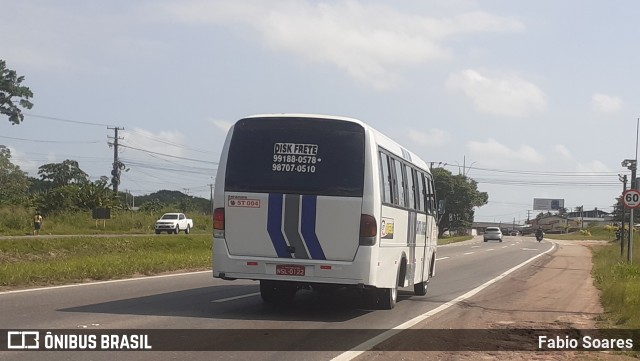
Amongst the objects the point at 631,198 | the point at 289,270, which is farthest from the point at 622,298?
the point at 631,198

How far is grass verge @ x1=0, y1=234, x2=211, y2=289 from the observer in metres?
17.0

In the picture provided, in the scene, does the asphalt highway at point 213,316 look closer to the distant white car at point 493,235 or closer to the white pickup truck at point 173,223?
the white pickup truck at point 173,223

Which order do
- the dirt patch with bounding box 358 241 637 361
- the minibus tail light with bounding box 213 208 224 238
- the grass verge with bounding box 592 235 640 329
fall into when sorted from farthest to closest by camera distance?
1. the grass verge with bounding box 592 235 640 329
2. the minibus tail light with bounding box 213 208 224 238
3. the dirt patch with bounding box 358 241 637 361

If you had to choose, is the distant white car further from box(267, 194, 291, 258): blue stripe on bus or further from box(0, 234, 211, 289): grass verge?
box(267, 194, 291, 258): blue stripe on bus

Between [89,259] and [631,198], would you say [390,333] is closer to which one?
[89,259]

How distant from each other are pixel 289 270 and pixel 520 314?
496 cm

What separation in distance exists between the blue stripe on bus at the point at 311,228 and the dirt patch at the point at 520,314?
6.13 feet

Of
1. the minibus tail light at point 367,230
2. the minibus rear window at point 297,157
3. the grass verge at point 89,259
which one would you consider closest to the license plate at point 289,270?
the minibus tail light at point 367,230

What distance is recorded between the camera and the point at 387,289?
44.9ft

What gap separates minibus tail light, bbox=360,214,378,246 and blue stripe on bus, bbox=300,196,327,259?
0.68 metres

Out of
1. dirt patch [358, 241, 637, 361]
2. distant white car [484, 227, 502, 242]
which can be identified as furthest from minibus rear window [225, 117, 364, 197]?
distant white car [484, 227, 502, 242]

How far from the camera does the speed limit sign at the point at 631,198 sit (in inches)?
1049

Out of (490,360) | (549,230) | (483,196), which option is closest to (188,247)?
(490,360)

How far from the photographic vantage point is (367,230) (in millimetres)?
11812
